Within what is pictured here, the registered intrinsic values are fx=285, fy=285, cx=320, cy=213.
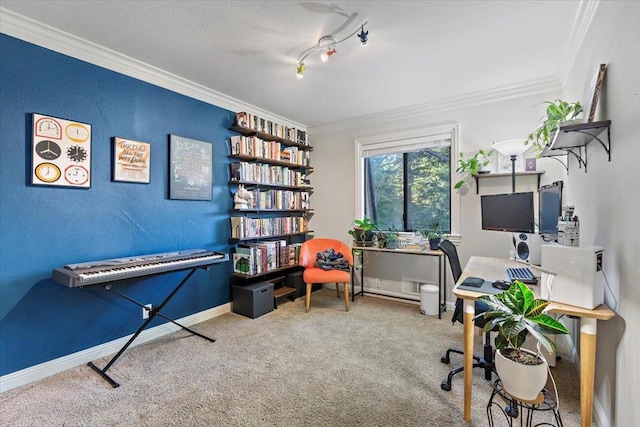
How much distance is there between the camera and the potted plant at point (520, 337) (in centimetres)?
119

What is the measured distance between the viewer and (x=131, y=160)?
8.23 ft

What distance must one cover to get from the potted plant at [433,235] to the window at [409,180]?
0.59 feet

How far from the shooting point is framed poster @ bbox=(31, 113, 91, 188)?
201 centimetres

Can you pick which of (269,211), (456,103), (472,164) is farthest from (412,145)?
(269,211)

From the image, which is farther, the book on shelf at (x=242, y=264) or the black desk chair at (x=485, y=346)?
the book on shelf at (x=242, y=264)

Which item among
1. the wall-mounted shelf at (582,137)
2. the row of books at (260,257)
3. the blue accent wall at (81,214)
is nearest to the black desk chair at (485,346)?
the wall-mounted shelf at (582,137)

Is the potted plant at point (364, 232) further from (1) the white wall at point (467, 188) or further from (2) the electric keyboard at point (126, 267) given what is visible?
(2) the electric keyboard at point (126, 267)

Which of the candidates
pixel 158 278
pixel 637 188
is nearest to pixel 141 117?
pixel 158 278

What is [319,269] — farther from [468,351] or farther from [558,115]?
[558,115]

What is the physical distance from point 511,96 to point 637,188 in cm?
233

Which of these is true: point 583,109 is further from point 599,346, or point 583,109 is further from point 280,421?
point 280,421

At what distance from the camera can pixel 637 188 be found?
1.17 metres

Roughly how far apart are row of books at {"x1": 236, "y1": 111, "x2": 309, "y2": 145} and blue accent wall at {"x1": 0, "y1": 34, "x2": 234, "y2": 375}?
471mm

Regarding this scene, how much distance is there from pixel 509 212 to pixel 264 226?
2.65 meters
